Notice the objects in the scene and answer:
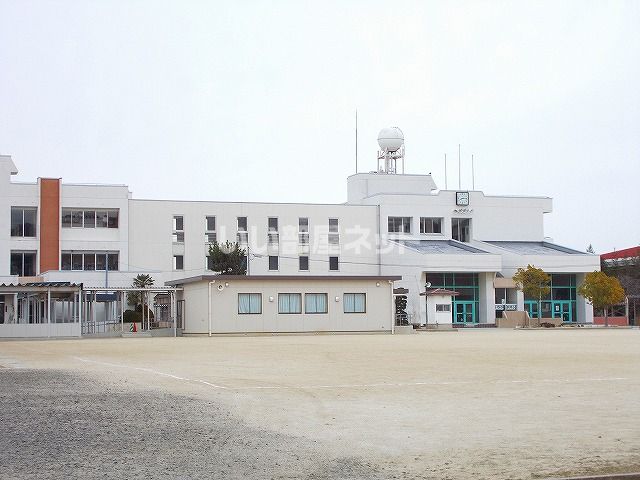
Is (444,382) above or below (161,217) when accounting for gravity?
below

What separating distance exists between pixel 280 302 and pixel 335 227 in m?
31.5

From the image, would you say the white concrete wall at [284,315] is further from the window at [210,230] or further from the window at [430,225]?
the window at [430,225]

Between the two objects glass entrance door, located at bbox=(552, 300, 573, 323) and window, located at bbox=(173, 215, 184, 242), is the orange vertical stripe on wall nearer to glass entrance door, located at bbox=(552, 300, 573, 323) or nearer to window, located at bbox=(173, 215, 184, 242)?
window, located at bbox=(173, 215, 184, 242)

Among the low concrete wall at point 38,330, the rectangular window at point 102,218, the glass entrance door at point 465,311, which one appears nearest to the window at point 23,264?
the rectangular window at point 102,218

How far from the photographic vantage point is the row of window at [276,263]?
266 ft

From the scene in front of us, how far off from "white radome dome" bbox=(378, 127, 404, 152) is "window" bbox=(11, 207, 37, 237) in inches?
1476

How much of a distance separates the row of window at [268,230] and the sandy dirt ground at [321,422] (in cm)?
5895

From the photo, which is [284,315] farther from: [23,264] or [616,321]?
[616,321]

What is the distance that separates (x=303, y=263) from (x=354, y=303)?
27.9 metres

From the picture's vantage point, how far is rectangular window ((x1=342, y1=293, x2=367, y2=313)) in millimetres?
57312

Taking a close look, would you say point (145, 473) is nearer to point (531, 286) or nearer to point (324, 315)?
point (324, 315)

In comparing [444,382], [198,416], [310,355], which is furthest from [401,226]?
[198,416]

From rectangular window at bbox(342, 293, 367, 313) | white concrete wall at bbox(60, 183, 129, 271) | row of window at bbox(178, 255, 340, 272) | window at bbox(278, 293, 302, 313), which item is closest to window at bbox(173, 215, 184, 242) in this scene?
row of window at bbox(178, 255, 340, 272)

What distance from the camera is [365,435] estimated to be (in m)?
11.4
